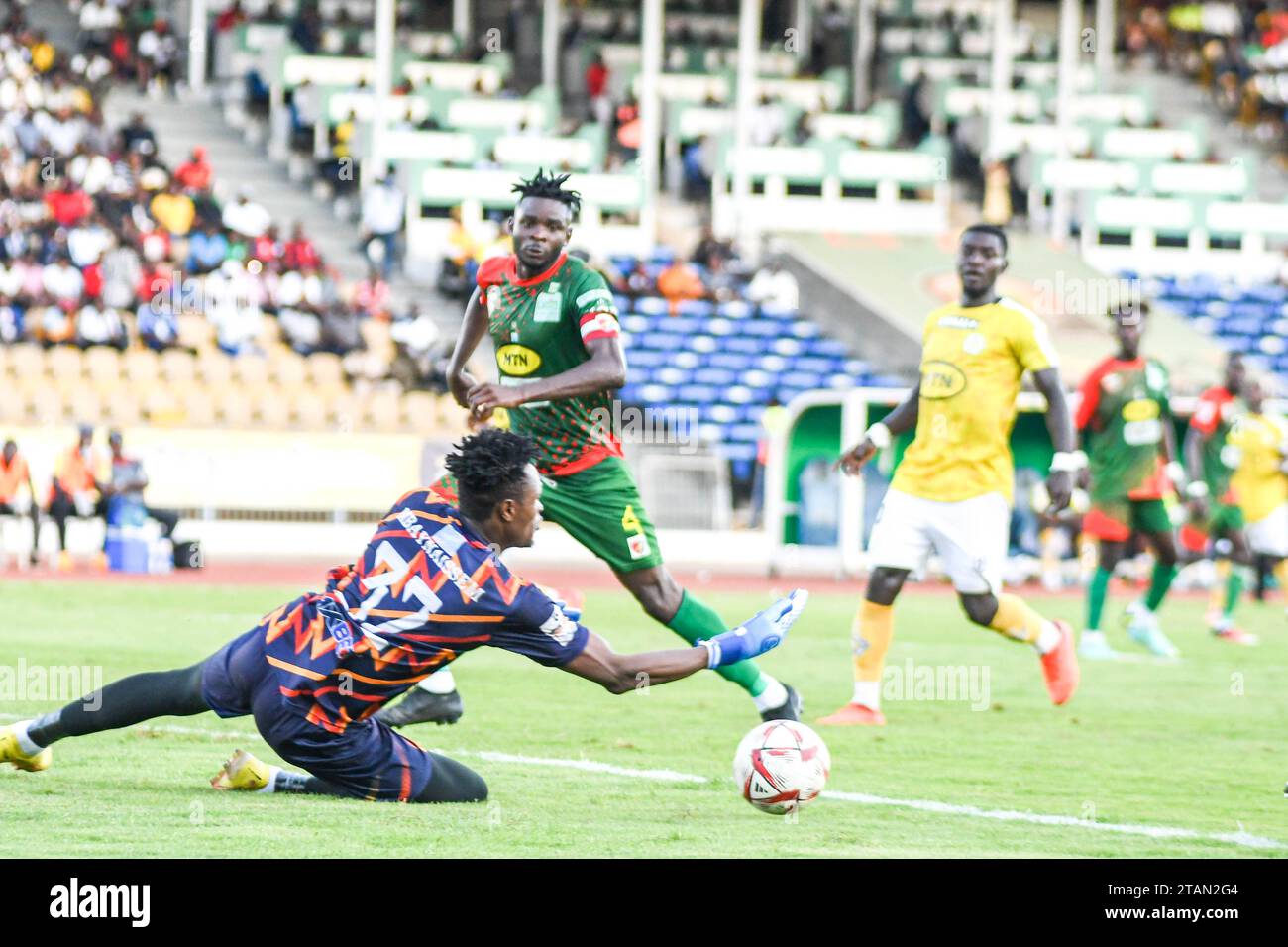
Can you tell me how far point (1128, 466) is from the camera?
51.3 ft

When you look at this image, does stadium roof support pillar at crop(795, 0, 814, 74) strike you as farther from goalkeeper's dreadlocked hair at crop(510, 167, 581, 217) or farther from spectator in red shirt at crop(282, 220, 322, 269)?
goalkeeper's dreadlocked hair at crop(510, 167, 581, 217)

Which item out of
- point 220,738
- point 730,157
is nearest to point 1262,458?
point 220,738

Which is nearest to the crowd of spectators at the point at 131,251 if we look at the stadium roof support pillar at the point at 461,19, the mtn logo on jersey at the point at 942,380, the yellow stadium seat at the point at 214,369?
the yellow stadium seat at the point at 214,369

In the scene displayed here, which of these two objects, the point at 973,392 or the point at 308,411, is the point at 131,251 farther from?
the point at 973,392

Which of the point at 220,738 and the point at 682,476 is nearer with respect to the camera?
the point at 220,738

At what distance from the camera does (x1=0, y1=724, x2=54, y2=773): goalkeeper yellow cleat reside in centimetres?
778

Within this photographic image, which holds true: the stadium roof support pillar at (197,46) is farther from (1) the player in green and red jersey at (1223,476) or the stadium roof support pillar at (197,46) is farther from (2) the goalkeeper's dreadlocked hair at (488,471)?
(2) the goalkeeper's dreadlocked hair at (488,471)

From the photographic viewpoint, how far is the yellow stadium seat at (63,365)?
24688 mm

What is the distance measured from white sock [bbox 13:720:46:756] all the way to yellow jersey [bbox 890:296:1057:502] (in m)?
4.83

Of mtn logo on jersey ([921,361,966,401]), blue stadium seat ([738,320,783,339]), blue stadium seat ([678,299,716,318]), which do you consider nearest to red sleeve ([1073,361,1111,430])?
mtn logo on jersey ([921,361,966,401])

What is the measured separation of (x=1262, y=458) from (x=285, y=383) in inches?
484

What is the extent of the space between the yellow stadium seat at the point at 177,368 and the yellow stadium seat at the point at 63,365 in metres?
0.98

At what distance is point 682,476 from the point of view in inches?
1008
